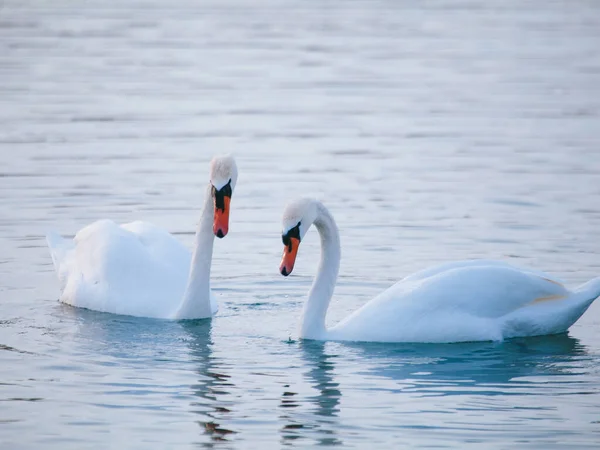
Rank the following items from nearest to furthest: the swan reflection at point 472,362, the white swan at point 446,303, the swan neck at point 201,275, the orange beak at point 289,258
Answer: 1. the swan reflection at point 472,362
2. the orange beak at point 289,258
3. the white swan at point 446,303
4. the swan neck at point 201,275

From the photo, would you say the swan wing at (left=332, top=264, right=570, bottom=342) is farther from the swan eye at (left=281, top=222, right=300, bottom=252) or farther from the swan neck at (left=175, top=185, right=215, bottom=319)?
the swan neck at (left=175, top=185, right=215, bottom=319)

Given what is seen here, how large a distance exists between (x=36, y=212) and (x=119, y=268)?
3.88m

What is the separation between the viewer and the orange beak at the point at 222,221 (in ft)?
40.2

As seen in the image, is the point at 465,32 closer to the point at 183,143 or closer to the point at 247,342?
the point at 183,143

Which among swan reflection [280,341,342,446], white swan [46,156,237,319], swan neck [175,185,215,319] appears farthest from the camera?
swan neck [175,185,215,319]

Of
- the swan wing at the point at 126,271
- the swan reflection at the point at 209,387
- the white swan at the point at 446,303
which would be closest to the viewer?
the swan reflection at the point at 209,387

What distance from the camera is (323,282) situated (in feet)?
39.5

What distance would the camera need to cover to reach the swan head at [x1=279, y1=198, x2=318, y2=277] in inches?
450

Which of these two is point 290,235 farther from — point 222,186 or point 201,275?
point 201,275

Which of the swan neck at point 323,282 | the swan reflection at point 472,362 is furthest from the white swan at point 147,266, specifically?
the swan reflection at point 472,362

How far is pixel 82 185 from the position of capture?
732 inches

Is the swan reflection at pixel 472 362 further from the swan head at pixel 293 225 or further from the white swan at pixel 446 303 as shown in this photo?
the swan head at pixel 293 225

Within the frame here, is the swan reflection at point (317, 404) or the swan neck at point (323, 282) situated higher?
the swan neck at point (323, 282)

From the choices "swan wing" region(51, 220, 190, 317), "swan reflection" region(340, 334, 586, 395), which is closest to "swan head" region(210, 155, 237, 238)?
"swan wing" region(51, 220, 190, 317)
